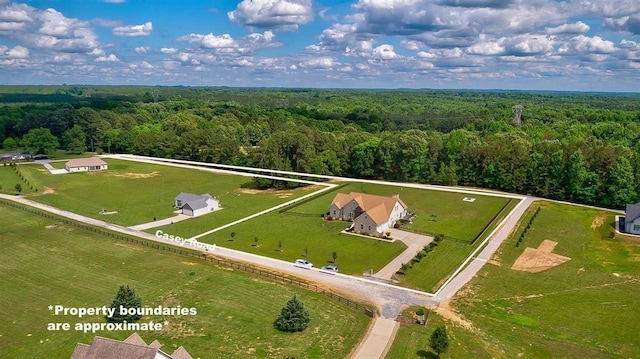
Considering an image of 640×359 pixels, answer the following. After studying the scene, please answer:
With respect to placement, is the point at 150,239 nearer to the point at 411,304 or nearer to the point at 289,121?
the point at 411,304

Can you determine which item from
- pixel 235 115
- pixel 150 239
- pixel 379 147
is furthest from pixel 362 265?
pixel 235 115

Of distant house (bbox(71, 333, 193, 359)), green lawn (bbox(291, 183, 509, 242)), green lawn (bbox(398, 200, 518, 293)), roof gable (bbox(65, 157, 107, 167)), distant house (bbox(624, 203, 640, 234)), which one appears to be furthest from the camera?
roof gable (bbox(65, 157, 107, 167))

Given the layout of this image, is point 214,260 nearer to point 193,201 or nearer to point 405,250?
point 405,250

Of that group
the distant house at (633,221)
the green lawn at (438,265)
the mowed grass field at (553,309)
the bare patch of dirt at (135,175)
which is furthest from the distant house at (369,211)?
the bare patch of dirt at (135,175)

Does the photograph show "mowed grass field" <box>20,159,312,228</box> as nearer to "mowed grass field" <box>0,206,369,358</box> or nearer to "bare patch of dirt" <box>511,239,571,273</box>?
"mowed grass field" <box>0,206,369,358</box>

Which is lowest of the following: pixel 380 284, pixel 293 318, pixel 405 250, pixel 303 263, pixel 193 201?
pixel 380 284

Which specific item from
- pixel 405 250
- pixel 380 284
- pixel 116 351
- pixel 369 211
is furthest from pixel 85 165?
pixel 116 351

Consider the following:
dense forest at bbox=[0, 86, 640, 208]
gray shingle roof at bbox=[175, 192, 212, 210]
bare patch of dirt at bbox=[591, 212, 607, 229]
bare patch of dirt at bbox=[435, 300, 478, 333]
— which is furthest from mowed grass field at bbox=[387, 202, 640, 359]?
gray shingle roof at bbox=[175, 192, 212, 210]
